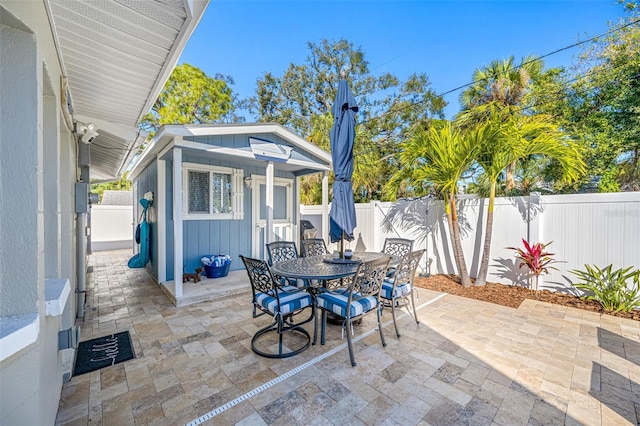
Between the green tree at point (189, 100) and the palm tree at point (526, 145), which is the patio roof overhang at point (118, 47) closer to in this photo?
the palm tree at point (526, 145)

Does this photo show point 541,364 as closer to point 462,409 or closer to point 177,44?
point 462,409

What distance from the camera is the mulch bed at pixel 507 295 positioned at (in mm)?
4152

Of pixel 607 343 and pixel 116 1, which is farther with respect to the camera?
pixel 607 343

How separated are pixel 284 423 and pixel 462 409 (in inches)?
53.4

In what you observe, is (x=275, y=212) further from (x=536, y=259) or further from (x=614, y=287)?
(x=614, y=287)

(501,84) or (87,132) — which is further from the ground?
(501,84)

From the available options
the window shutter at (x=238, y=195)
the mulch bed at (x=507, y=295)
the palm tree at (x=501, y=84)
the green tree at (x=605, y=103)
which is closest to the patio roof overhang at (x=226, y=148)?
the window shutter at (x=238, y=195)

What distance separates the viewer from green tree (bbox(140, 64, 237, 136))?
1451 centimetres

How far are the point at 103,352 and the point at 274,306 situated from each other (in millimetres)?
1940

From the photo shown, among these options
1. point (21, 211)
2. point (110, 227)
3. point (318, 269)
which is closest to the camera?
point (21, 211)

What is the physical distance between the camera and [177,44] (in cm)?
219

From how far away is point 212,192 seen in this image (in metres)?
5.85

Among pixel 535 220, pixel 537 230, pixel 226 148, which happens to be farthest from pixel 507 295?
pixel 226 148

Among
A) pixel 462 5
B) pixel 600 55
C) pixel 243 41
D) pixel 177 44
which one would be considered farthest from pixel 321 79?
pixel 177 44
